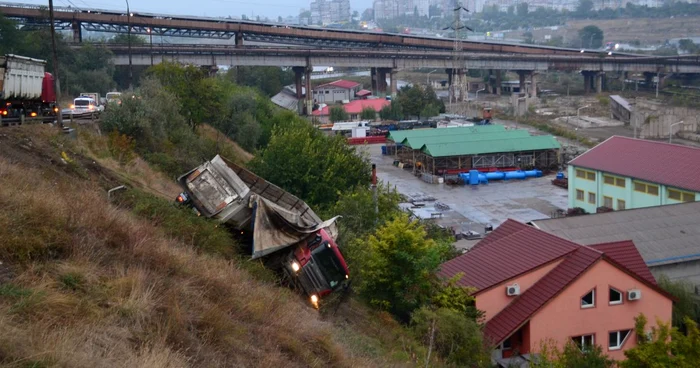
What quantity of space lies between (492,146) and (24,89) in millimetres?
29255

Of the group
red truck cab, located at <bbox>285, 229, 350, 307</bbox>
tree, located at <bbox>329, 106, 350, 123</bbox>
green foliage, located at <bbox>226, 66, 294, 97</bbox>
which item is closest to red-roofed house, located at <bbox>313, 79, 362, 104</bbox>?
green foliage, located at <bbox>226, 66, 294, 97</bbox>

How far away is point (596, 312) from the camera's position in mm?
13711

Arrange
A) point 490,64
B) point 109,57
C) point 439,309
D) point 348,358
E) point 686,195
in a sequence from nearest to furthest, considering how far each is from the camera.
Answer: point 348,358
point 439,309
point 686,195
point 109,57
point 490,64

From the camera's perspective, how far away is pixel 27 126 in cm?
1652

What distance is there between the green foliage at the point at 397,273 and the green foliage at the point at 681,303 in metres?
6.58

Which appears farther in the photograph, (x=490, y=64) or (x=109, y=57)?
(x=490, y=64)

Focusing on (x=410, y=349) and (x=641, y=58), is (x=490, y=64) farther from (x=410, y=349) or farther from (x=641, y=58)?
(x=410, y=349)

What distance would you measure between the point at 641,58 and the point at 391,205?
73.7 metres

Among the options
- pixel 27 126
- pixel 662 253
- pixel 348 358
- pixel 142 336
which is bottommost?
pixel 662 253

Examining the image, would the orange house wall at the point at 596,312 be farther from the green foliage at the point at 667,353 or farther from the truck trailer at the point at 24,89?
the truck trailer at the point at 24,89

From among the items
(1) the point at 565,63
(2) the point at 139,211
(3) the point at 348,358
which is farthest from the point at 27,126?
(1) the point at 565,63

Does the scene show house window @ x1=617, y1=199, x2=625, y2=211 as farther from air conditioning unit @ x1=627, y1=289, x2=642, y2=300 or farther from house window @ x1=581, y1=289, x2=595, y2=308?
house window @ x1=581, y1=289, x2=595, y2=308

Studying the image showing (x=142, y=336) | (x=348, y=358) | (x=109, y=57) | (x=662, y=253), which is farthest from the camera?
(x=109, y=57)

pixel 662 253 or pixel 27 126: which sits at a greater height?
pixel 27 126
